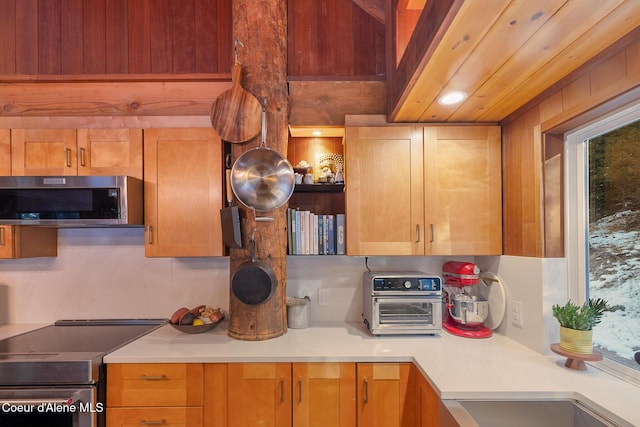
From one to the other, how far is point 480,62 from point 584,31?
30 cm

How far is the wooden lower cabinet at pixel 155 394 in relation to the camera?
1.46 metres

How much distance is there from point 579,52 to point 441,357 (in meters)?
1.31

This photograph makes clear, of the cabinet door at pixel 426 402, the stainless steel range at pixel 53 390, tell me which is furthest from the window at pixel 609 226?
the stainless steel range at pixel 53 390

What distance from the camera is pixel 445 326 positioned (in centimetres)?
187

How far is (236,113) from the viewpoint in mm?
1663

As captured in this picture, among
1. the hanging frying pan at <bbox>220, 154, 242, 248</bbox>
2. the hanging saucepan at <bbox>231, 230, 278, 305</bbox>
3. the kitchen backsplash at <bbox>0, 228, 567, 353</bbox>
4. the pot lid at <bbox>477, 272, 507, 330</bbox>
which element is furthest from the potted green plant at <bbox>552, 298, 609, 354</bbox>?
the hanging frying pan at <bbox>220, 154, 242, 248</bbox>

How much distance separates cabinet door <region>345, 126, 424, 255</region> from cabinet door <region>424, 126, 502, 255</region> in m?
0.07

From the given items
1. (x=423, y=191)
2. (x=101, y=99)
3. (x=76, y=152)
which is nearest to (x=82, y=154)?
(x=76, y=152)

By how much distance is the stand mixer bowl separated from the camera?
175 centimetres

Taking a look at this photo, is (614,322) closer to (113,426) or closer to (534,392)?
(534,392)

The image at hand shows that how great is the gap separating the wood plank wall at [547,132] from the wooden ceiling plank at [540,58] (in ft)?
0.20

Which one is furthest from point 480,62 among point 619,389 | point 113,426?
point 113,426

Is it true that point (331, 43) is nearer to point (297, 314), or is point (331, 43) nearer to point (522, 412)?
point (297, 314)

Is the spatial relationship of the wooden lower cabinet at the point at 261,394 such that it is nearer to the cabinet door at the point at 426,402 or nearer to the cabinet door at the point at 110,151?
the cabinet door at the point at 426,402
